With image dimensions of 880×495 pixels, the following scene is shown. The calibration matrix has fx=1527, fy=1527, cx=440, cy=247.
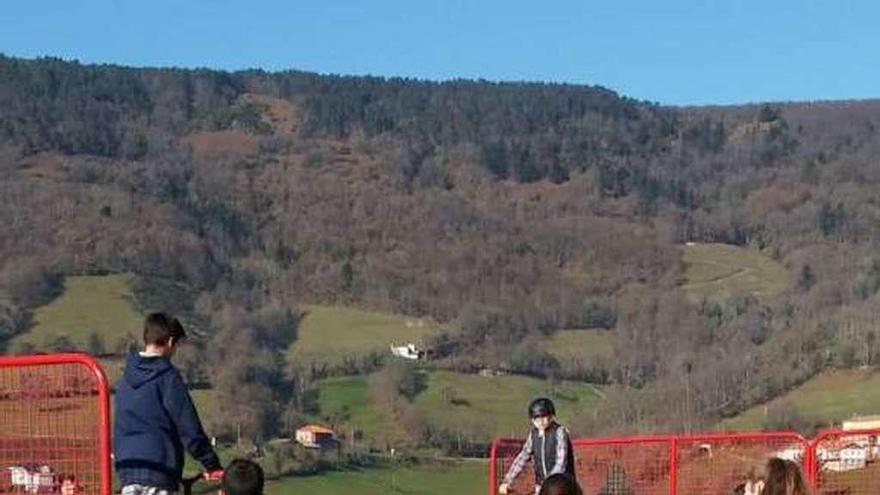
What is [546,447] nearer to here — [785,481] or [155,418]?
[785,481]

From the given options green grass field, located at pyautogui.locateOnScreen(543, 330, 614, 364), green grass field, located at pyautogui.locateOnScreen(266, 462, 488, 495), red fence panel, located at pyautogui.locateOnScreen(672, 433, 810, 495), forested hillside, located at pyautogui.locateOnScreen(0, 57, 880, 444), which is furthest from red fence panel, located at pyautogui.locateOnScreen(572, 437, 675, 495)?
green grass field, located at pyautogui.locateOnScreen(543, 330, 614, 364)

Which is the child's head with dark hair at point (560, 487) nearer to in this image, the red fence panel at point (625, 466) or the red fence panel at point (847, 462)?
the red fence panel at point (847, 462)

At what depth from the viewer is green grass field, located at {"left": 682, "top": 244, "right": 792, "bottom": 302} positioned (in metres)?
148

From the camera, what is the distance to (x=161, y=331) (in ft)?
20.7

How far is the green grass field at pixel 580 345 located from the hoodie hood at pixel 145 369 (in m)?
114

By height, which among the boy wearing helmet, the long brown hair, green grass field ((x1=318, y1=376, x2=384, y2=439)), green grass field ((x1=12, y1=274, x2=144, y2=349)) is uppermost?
the long brown hair

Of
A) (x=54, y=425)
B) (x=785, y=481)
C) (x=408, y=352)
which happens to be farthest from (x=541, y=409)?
(x=408, y=352)

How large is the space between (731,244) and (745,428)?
99210 millimetres

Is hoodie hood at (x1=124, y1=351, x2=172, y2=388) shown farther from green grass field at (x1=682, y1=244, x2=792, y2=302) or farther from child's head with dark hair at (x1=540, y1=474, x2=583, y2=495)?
green grass field at (x1=682, y1=244, x2=792, y2=302)

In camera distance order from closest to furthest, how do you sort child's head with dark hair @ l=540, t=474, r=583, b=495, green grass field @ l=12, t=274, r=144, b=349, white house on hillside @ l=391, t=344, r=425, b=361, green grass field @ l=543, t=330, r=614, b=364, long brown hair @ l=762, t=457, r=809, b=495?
child's head with dark hair @ l=540, t=474, r=583, b=495 → long brown hair @ l=762, t=457, r=809, b=495 → green grass field @ l=12, t=274, r=144, b=349 → white house on hillside @ l=391, t=344, r=425, b=361 → green grass field @ l=543, t=330, r=614, b=364

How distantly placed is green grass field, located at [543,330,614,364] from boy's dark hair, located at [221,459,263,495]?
11493 cm

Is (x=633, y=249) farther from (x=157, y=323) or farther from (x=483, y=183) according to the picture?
(x=157, y=323)

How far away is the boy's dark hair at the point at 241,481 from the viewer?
5539 millimetres

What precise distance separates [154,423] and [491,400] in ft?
305
